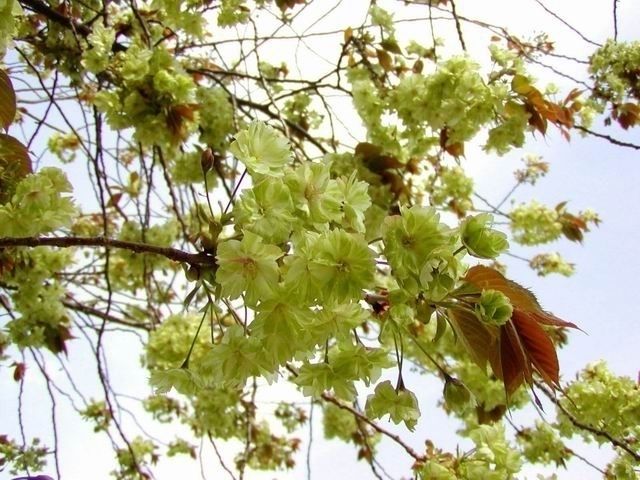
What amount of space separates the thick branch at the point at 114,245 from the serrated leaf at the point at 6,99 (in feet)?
1.93

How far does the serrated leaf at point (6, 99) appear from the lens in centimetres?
142

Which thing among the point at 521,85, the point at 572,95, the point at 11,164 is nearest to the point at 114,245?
the point at 11,164

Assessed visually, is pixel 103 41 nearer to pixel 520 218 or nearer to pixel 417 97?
pixel 417 97

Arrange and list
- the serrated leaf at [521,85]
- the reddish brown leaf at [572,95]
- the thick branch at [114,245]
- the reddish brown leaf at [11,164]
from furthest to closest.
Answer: the reddish brown leaf at [572,95] → the serrated leaf at [521,85] → the reddish brown leaf at [11,164] → the thick branch at [114,245]

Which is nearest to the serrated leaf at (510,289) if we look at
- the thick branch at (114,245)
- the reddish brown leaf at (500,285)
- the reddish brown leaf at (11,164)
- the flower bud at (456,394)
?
the reddish brown leaf at (500,285)

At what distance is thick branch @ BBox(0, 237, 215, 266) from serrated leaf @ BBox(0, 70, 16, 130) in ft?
1.93

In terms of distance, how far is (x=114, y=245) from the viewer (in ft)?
2.98

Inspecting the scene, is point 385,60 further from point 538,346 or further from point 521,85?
point 538,346

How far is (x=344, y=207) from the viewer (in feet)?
3.45

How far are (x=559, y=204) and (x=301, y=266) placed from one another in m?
4.01

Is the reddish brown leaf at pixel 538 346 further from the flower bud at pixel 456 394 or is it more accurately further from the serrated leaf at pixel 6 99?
the serrated leaf at pixel 6 99

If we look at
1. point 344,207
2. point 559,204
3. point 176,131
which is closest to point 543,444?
point 559,204

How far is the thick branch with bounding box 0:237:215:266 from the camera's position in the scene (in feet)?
3.03

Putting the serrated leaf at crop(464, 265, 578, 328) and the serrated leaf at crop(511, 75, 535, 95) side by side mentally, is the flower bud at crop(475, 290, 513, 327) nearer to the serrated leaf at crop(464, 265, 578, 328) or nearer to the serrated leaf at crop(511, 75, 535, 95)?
the serrated leaf at crop(464, 265, 578, 328)
